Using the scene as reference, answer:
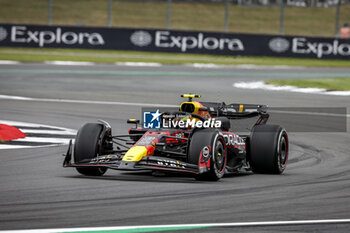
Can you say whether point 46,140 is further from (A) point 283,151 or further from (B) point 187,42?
(B) point 187,42

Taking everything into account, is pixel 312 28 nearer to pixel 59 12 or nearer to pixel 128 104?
pixel 59 12

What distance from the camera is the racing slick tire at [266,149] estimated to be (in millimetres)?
9609

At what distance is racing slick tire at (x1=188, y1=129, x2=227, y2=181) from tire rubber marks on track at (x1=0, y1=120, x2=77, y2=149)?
3677 millimetres

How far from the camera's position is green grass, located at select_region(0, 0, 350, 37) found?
55312 mm

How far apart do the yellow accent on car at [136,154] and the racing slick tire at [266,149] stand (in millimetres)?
1560

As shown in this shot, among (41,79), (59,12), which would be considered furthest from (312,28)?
(41,79)

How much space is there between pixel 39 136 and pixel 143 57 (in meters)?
24.9

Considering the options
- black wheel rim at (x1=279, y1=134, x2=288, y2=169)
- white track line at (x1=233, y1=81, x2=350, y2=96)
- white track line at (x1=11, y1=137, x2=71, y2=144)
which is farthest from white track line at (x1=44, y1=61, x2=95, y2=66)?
black wheel rim at (x1=279, y1=134, x2=288, y2=169)

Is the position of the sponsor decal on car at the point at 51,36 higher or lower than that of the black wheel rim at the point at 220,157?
higher

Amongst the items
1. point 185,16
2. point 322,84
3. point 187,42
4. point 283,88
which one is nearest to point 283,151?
point 283,88

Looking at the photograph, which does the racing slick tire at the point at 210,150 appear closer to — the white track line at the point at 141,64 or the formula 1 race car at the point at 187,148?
the formula 1 race car at the point at 187,148

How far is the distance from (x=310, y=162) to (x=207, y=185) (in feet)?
9.09

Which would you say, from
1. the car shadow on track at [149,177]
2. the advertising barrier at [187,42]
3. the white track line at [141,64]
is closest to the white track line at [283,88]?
the white track line at [141,64]

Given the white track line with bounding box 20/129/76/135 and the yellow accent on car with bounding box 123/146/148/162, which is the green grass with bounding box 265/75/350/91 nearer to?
the white track line with bounding box 20/129/76/135
